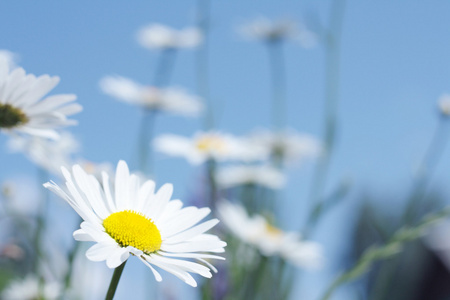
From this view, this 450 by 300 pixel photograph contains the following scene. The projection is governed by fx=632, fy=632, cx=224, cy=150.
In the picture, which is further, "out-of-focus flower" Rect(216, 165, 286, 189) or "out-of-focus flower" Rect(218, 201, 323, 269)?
"out-of-focus flower" Rect(216, 165, 286, 189)

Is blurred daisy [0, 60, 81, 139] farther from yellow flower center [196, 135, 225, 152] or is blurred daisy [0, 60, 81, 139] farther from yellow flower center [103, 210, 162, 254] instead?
yellow flower center [196, 135, 225, 152]

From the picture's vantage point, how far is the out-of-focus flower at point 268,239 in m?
0.84

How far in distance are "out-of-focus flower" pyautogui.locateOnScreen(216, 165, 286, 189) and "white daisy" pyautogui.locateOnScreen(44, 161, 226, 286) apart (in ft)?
2.36

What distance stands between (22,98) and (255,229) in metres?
0.52

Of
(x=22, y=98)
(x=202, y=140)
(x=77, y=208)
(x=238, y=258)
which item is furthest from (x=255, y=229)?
(x=77, y=208)

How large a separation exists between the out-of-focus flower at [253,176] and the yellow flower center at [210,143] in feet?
0.16

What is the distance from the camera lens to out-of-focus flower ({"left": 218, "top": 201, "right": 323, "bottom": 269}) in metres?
0.84

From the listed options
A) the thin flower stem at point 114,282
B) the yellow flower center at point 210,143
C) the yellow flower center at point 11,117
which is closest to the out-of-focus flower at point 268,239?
the yellow flower center at point 210,143

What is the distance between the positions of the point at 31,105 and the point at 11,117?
2 centimetres

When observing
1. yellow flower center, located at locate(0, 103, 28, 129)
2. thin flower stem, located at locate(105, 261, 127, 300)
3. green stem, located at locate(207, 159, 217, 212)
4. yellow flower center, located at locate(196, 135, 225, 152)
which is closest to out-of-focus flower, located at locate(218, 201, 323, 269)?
green stem, located at locate(207, 159, 217, 212)

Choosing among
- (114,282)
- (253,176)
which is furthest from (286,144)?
(114,282)

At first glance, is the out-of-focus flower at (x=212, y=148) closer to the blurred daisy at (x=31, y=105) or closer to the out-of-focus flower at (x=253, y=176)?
the out-of-focus flower at (x=253, y=176)

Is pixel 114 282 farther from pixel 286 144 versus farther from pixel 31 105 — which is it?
pixel 286 144

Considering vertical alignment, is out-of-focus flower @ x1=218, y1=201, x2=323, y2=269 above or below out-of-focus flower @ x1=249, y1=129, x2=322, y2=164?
below
